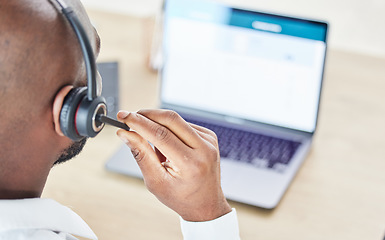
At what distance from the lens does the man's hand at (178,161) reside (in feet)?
2.56

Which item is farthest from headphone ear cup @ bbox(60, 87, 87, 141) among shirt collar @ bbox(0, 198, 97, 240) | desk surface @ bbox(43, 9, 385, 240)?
desk surface @ bbox(43, 9, 385, 240)

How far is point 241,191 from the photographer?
1104 millimetres

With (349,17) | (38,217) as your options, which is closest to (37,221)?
A: (38,217)

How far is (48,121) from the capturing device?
2.21 ft

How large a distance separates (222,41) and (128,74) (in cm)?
39

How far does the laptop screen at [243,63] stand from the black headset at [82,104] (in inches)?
25.3

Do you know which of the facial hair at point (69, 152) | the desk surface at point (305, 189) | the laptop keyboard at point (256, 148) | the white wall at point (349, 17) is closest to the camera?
the facial hair at point (69, 152)

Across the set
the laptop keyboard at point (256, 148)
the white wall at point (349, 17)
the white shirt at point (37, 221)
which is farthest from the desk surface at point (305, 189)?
the white wall at point (349, 17)

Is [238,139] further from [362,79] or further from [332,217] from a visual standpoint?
[362,79]

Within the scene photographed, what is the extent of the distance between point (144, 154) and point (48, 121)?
20cm

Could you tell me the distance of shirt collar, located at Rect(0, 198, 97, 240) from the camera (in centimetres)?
65

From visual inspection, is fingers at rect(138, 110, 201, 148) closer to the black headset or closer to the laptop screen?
the black headset

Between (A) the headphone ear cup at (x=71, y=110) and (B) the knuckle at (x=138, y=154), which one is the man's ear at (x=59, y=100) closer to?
(A) the headphone ear cup at (x=71, y=110)

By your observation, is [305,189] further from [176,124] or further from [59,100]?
[59,100]
